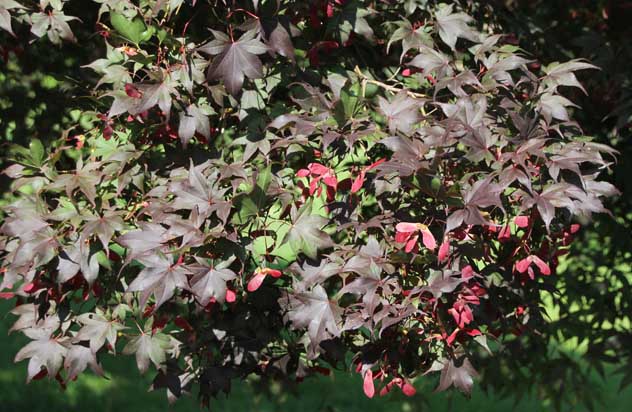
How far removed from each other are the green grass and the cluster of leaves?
5.60 ft

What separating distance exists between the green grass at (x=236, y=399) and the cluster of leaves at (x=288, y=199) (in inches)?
67.2

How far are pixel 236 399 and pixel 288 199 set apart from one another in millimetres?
2649

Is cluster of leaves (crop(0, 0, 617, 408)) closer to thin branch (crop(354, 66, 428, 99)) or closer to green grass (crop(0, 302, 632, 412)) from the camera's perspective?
thin branch (crop(354, 66, 428, 99))

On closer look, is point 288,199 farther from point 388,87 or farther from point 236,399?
point 236,399

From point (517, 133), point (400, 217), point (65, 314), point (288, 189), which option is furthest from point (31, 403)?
point (517, 133)

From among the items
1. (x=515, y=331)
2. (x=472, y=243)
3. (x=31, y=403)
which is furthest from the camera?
(x=31, y=403)

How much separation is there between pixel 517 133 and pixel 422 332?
27.8 inches

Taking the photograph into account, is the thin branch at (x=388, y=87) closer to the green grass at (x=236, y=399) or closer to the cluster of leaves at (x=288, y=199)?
the cluster of leaves at (x=288, y=199)

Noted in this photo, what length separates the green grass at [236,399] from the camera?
4.55m

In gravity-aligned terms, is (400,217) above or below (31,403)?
above

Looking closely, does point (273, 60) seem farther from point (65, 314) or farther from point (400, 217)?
point (65, 314)

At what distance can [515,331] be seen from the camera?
3.15m

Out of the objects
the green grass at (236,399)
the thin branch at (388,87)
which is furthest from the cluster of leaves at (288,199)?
the green grass at (236,399)

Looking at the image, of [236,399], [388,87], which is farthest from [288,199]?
[236,399]
